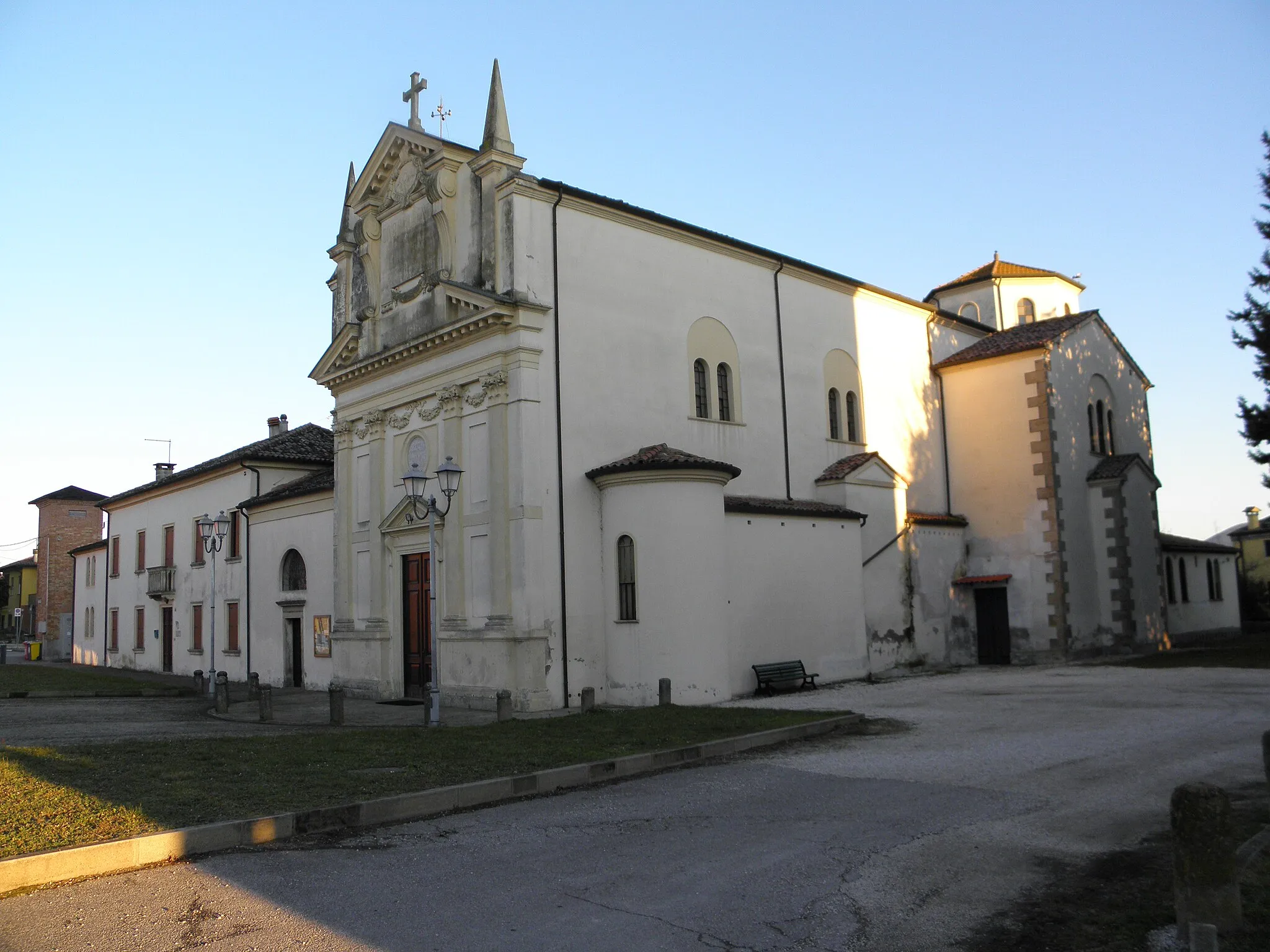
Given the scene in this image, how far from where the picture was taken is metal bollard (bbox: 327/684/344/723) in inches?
685

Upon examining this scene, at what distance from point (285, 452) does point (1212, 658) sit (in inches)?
1085

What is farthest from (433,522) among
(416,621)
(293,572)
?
(293,572)

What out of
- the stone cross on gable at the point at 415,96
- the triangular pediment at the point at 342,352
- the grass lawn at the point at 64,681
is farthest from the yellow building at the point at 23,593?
the stone cross on gable at the point at 415,96

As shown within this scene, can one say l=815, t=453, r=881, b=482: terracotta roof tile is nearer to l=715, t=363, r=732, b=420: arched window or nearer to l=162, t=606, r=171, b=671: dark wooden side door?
l=715, t=363, r=732, b=420: arched window

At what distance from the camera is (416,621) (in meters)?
22.8

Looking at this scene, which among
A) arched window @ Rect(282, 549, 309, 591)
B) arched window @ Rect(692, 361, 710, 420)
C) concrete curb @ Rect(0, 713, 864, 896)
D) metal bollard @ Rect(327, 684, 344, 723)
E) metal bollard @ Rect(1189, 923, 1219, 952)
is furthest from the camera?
arched window @ Rect(282, 549, 309, 591)

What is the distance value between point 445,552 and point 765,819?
13.5 meters

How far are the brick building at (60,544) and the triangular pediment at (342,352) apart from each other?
38130 mm

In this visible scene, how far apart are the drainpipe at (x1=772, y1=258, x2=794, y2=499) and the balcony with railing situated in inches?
938

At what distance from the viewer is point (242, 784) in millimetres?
10430

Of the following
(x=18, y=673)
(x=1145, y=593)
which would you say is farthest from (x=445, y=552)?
(x=18, y=673)

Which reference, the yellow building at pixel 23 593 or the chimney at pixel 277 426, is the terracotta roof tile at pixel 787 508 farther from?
the yellow building at pixel 23 593

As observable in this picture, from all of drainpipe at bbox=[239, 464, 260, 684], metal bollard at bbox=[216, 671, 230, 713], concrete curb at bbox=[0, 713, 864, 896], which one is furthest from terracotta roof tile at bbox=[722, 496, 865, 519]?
drainpipe at bbox=[239, 464, 260, 684]

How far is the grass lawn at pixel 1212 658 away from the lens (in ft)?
78.1
